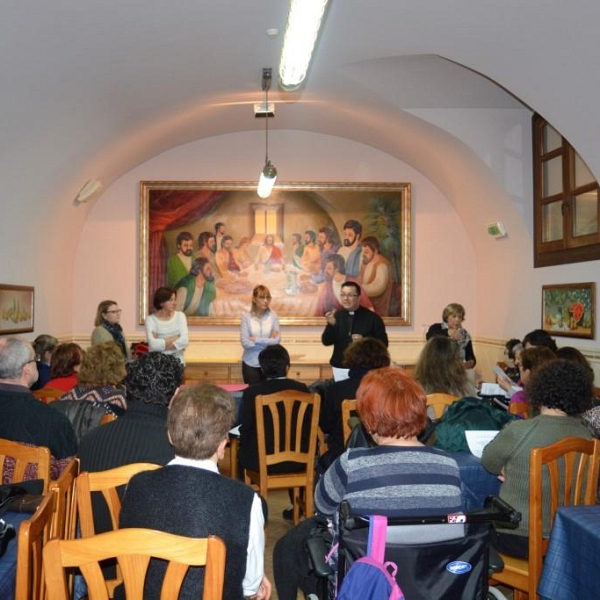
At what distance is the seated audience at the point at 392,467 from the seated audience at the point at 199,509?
0.35 metres

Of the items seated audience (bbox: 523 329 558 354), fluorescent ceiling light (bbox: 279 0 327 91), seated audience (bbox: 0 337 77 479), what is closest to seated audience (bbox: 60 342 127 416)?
seated audience (bbox: 0 337 77 479)

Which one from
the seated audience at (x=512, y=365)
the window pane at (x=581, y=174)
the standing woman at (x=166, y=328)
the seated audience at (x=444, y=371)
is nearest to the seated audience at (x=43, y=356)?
the standing woman at (x=166, y=328)

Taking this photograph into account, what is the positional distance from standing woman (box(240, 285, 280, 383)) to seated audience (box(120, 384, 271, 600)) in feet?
14.3

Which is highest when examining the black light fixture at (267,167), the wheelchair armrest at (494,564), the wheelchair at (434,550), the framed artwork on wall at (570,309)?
the black light fixture at (267,167)

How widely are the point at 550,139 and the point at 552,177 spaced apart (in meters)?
0.34

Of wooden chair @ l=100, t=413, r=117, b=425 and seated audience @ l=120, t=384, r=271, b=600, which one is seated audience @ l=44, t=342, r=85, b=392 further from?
seated audience @ l=120, t=384, r=271, b=600

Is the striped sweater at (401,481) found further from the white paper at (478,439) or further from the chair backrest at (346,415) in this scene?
the chair backrest at (346,415)

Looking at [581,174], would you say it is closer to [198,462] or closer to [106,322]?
[106,322]

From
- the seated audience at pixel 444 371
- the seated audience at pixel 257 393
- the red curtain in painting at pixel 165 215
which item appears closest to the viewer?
the seated audience at pixel 444 371

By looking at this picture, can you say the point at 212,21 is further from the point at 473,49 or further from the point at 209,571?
the point at 209,571

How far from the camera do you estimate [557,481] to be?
2.54 meters

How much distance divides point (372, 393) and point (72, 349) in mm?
2613

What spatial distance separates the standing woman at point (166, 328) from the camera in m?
6.08

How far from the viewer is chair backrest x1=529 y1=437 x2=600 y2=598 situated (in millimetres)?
2451
